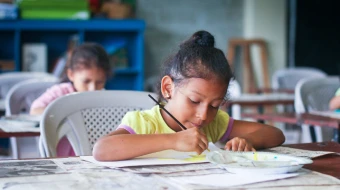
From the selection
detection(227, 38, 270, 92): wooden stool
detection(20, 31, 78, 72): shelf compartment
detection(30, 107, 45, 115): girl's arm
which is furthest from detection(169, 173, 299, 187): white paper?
detection(227, 38, 270, 92): wooden stool

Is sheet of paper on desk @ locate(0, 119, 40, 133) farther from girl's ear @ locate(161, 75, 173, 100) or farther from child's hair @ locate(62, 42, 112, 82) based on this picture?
child's hair @ locate(62, 42, 112, 82)

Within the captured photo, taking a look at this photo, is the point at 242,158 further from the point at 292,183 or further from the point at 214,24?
the point at 214,24

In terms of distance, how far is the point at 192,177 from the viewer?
1.33m

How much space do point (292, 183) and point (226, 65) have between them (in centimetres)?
59

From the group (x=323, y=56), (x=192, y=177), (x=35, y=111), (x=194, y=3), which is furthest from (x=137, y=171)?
(x=323, y=56)

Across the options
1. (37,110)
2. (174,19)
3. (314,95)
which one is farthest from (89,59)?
(174,19)

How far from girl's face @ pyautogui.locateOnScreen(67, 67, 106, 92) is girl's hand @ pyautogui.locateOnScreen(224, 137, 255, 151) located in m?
1.61

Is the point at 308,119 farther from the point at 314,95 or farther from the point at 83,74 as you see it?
the point at 83,74

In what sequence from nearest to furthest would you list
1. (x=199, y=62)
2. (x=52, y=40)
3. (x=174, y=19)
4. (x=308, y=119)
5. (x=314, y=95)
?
1. (x=199, y=62)
2. (x=308, y=119)
3. (x=314, y=95)
4. (x=52, y=40)
5. (x=174, y=19)

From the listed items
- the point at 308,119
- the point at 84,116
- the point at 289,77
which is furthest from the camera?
the point at 289,77

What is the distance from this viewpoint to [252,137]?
182cm

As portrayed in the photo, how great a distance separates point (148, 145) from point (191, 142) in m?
0.10

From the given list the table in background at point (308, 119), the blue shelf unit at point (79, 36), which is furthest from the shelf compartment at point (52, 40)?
the table in background at point (308, 119)

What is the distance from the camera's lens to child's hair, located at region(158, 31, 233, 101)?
5.88 feet
